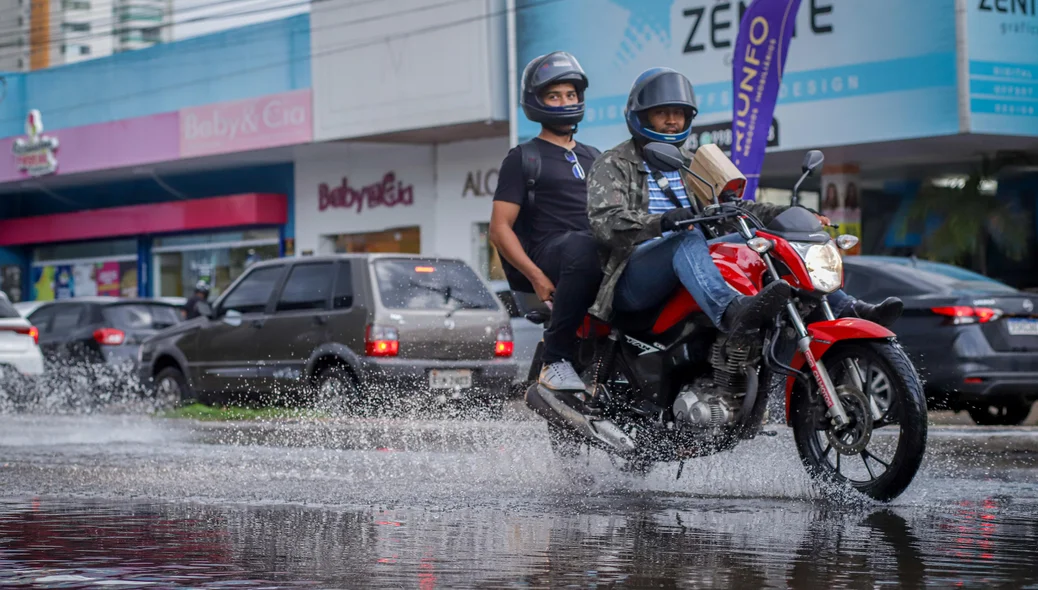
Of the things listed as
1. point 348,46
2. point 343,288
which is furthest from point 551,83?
point 348,46

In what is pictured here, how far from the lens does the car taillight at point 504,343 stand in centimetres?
1350

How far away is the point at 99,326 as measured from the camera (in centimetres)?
1877

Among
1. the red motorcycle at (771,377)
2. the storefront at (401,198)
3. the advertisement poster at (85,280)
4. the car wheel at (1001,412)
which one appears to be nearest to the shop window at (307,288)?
the car wheel at (1001,412)

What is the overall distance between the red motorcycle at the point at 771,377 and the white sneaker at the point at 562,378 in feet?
0.39

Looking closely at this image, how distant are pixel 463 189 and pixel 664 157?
831 inches

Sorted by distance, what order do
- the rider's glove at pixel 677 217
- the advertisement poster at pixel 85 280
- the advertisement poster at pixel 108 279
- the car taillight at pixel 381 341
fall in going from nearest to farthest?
the rider's glove at pixel 677 217 < the car taillight at pixel 381 341 < the advertisement poster at pixel 108 279 < the advertisement poster at pixel 85 280

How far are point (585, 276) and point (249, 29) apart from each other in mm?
23326

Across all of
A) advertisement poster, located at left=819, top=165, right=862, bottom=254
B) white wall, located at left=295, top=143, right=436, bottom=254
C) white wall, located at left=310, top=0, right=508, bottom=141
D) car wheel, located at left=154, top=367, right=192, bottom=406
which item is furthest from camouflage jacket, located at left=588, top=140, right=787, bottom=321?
white wall, located at left=295, top=143, right=436, bottom=254

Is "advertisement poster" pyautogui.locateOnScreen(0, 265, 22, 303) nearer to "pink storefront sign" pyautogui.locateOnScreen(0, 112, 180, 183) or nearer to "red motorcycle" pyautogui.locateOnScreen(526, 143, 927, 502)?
"pink storefront sign" pyautogui.locateOnScreen(0, 112, 180, 183)

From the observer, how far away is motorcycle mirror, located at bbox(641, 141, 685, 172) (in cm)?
623

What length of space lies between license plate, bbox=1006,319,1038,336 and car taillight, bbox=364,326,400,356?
15.9 feet

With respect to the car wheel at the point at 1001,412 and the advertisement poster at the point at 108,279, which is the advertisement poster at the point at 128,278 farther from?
the car wheel at the point at 1001,412

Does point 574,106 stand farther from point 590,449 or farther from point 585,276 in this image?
point 590,449

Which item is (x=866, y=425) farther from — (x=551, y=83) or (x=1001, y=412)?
(x=1001, y=412)
